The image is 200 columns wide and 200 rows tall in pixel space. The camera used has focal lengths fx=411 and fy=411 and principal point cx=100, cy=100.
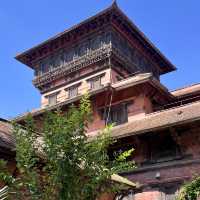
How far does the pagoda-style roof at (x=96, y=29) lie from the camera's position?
28339 millimetres

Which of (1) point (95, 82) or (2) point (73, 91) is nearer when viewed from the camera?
(1) point (95, 82)

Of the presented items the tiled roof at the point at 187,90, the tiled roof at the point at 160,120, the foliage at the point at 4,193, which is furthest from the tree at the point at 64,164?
the tiled roof at the point at 187,90

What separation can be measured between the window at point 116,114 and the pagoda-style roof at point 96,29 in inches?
337

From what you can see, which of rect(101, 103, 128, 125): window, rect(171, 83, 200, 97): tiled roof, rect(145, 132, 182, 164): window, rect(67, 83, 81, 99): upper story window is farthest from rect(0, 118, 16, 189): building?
rect(67, 83, 81, 99): upper story window

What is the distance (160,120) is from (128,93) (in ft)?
13.9

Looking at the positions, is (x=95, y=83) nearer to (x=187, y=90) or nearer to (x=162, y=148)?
(x=187, y=90)

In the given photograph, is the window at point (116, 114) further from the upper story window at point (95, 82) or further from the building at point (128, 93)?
the upper story window at point (95, 82)

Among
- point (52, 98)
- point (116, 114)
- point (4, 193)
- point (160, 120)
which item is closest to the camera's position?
point (4, 193)

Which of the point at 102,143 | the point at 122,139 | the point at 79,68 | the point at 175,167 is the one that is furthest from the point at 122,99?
the point at 102,143

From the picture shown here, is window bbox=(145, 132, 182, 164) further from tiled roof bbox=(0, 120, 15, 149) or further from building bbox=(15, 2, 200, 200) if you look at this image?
tiled roof bbox=(0, 120, 15, 149)

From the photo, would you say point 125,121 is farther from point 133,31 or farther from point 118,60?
point 133,31

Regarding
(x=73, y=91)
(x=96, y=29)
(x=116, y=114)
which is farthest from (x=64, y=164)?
(x=96, y=29)

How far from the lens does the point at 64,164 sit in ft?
26.3

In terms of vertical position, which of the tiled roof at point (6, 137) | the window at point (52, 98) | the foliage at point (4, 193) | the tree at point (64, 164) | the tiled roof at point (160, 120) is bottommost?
the foliage at point (4, 193)
